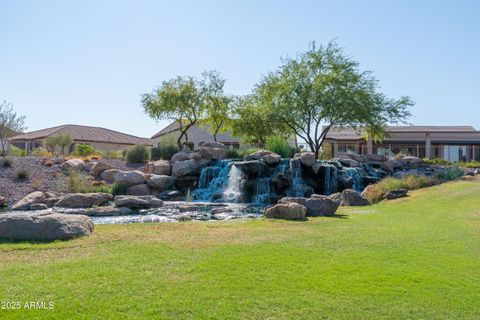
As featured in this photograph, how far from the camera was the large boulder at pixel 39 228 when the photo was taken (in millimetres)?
9461

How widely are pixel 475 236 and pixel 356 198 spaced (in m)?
8.66

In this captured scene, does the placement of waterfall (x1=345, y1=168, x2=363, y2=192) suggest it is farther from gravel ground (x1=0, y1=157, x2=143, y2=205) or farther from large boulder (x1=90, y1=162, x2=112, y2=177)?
gravel ground (x1=0, y1=157, x2=143, y2=205)

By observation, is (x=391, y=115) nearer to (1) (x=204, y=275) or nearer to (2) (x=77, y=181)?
(2) (x=77, y=181)

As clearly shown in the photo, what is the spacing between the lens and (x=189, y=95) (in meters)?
37.3

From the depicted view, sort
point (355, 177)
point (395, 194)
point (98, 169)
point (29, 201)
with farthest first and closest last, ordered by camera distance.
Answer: point (98, 169) → point (355, 177) → point (29, 201) → point (395, 194)

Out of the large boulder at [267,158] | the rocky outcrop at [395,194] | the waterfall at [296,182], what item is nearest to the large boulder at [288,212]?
the rocky outcrop at [395,194]

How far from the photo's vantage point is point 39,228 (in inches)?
376

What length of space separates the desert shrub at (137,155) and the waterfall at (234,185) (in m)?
9.61

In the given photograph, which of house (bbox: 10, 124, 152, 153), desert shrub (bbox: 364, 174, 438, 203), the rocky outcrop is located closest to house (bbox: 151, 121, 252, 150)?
house (bbox: 10, 124, 152, 153)

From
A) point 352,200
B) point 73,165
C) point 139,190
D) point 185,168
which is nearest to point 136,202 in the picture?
point 139,190

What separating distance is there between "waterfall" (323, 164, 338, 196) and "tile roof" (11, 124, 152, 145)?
33769 mm

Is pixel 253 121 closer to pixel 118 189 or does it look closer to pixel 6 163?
pixel 118 189

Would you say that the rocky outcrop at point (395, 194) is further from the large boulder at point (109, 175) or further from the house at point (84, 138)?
the house at point (84, 138)

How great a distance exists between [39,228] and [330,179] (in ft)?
63.4
